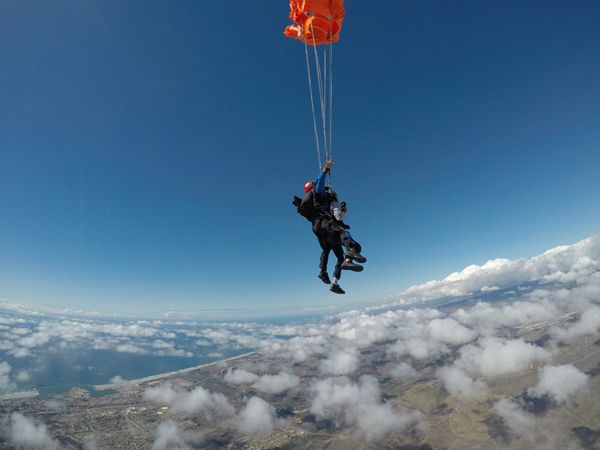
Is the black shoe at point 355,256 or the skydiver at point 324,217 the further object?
the skydiver at point 324,217

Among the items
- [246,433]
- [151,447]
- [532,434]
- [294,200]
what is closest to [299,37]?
[294,200]

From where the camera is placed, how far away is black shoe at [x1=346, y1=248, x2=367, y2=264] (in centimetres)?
871

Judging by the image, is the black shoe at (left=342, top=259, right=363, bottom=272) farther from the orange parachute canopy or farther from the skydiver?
the orange parachute canopy

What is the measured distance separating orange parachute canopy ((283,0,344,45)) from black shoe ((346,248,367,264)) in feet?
25.0

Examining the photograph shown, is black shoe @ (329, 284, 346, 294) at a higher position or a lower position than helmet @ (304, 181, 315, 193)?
lower

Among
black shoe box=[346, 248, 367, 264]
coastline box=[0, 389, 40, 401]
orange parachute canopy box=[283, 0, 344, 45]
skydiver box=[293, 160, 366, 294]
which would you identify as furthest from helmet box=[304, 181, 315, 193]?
coastline box=[0, 389, 40, 401]

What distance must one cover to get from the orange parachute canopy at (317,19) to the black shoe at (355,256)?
763 centimetres

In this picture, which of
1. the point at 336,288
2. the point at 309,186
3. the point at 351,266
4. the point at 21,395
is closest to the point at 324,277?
the point at 336,288

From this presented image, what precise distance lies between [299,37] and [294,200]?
6.96 meters

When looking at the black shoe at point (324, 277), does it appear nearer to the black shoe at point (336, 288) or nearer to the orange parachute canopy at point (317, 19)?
the black shoe at point (336, 288)

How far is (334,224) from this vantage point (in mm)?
9625

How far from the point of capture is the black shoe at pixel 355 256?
28.6ft

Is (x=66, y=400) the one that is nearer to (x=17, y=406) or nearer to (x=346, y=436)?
(x=17, y=406)

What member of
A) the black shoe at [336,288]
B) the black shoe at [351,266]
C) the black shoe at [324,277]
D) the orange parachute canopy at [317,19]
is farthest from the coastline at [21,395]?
the orange parachute canopy at [317,19]
